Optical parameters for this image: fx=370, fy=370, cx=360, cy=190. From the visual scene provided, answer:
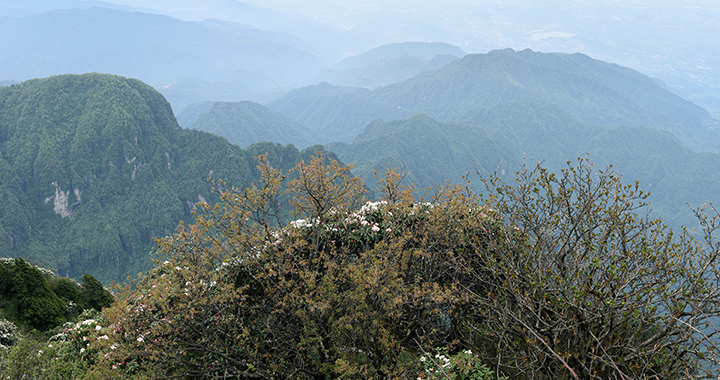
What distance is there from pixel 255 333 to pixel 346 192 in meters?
5.29

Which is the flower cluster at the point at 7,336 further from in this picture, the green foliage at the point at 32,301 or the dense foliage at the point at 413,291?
the dense foliage at the point at 413,291

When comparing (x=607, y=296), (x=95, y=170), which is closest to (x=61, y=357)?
(x=607, y=296)

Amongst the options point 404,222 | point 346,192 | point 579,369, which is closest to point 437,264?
point 404,222

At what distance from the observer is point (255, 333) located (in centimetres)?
1129

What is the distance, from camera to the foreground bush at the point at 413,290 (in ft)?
24.2

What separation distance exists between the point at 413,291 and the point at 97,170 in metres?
→ 202

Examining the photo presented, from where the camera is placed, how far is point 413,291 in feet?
32.9

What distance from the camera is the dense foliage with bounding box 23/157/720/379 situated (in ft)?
24.2

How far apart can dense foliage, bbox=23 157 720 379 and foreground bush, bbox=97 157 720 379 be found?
0.06 m

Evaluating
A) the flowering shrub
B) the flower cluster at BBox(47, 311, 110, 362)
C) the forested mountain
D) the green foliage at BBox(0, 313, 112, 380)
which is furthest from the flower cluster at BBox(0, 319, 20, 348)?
the forested mountain

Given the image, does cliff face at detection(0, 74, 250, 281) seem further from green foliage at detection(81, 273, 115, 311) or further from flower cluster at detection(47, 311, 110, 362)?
flower cluster at detection(47, 311, 110, 362)

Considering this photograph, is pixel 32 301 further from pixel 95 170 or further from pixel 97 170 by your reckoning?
pixel 97 170

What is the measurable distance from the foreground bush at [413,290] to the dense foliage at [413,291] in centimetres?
6

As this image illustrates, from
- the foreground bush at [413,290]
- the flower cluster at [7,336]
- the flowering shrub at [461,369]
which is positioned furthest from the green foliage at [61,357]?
the flowering shrub at [461,369]
